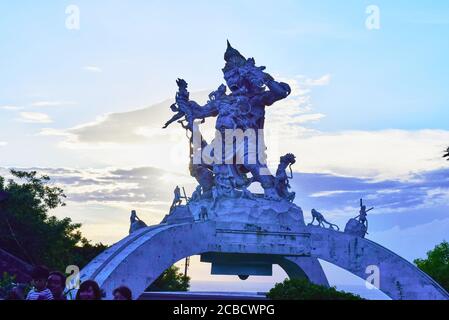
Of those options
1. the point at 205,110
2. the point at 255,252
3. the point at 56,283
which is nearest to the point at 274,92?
the point at 205,110

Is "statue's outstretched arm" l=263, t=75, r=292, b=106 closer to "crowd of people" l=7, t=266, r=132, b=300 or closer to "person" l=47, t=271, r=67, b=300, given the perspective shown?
"crowd of people" l=7, t=266, r=132, b=300

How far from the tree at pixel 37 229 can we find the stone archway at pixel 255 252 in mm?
11550

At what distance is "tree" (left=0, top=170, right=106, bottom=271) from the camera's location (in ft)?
148

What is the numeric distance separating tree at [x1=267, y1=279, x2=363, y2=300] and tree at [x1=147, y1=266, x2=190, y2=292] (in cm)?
2642

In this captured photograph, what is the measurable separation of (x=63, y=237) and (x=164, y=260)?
16504 millimetres

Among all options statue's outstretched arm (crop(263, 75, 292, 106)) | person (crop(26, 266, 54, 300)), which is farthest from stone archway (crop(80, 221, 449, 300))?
person (crop(26, 266, 54, 300))

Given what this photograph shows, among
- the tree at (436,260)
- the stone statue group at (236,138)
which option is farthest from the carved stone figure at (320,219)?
the tree at (436,260)

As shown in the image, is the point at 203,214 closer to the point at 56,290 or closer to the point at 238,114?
the point at 238,114

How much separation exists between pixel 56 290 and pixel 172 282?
4901cm

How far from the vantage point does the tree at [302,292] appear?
32281 mm
